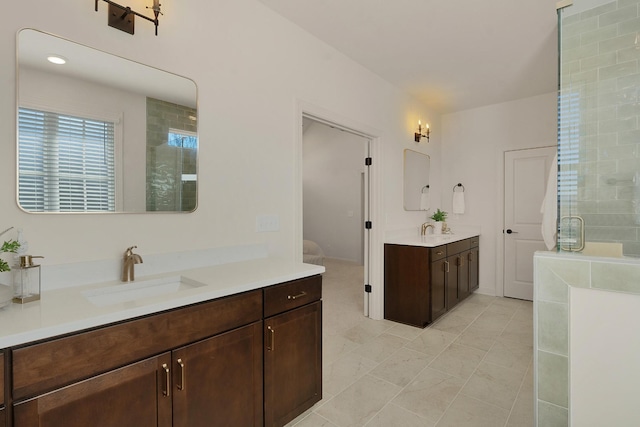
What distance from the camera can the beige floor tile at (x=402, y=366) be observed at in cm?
237

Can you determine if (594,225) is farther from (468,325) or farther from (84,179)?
(84,179)

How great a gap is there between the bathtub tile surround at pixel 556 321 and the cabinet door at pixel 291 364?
3.84ft

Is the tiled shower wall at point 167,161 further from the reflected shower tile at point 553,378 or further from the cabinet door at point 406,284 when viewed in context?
the cabinet door at point 406,284

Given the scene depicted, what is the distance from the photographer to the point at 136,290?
5.05 ft

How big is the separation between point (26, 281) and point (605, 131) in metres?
2.97

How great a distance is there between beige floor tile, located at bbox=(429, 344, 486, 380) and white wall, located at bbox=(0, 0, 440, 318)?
151cm

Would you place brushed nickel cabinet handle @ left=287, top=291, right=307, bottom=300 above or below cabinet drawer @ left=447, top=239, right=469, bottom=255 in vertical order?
below

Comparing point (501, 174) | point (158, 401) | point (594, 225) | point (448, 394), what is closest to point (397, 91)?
point (501, 174)

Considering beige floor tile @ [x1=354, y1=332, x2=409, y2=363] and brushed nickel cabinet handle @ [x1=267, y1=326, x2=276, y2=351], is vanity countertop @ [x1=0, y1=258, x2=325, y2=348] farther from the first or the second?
beige floor tile @ [x1=354, y1=332, x2=409, y2=363]

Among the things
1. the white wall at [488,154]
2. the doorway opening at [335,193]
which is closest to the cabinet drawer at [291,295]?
the white wall at [488,154]

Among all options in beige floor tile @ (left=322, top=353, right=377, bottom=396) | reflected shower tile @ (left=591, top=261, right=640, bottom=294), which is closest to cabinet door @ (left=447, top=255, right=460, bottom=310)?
beige floor tile @ (left=322, top=353, right=377, bottom=396)

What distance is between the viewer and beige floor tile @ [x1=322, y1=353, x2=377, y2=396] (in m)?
2.27

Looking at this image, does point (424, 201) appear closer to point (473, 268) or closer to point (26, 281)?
point (473, 268)

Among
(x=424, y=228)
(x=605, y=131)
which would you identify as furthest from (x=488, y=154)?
(x=605, y=131)
